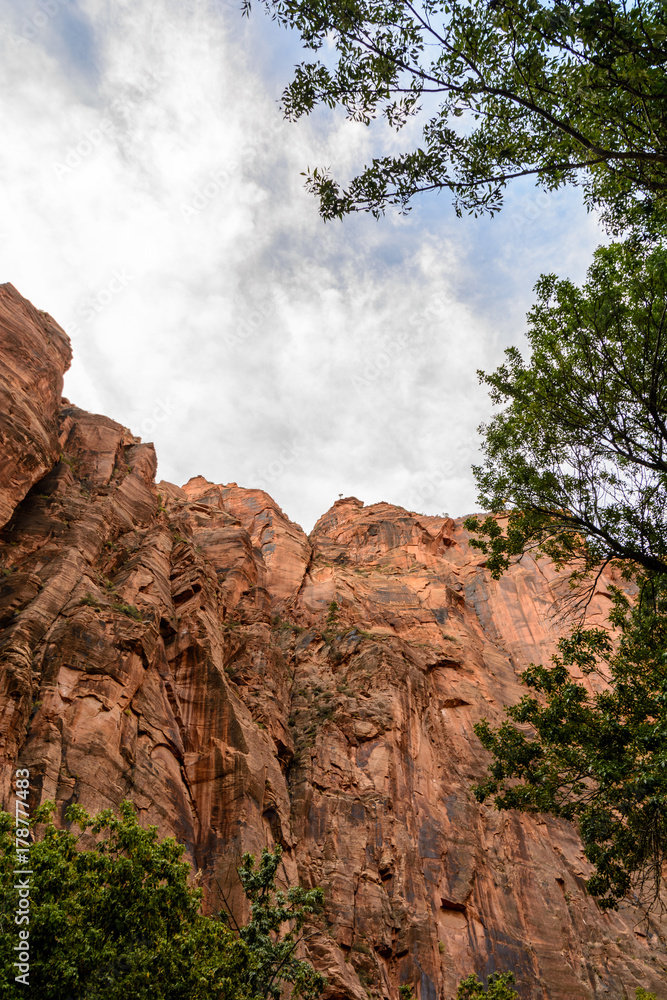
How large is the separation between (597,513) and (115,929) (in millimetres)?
15757

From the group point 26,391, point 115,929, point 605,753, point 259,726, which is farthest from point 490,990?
point 26,391

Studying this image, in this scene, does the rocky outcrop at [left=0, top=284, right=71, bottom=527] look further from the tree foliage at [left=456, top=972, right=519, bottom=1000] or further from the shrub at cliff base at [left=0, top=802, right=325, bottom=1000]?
the tree foliage at [left=456, top=972, right=519, bottom=1000]

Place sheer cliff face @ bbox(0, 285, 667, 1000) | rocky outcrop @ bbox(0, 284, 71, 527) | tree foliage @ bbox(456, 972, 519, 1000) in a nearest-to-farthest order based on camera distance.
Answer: tree foliage @ bbox(456, 972, 519, 1000) < sheer cliff face @ bbox(0, 285, 667, 1000) < rocky outcrop @ bbox(0, 284, 71, 527)

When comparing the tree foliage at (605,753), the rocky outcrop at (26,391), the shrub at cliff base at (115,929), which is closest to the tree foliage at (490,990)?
the tree foliage at (605,753)

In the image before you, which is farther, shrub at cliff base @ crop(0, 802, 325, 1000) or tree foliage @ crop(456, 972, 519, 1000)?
tree foliage @ crop(456, 972, 519, 1000)

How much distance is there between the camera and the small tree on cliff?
1630 centimetres

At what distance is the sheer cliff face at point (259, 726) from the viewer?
85.9 feet

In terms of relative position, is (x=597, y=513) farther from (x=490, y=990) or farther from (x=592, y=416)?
(x=490, y=990)

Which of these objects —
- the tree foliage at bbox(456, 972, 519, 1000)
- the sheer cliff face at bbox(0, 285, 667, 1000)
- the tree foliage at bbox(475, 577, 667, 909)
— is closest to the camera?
the tree foliage at bbox(475, 577, 667, 909)

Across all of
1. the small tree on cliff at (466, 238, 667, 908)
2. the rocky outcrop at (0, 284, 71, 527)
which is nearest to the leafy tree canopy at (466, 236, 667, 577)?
the small tree on cliff at (466, 238, 667, 908)

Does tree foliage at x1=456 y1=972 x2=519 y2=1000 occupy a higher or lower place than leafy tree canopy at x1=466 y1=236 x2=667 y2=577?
lower

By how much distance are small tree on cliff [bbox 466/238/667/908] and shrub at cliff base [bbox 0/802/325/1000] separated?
28.9ft

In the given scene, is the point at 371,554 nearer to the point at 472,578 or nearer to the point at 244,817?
the point at 472,578

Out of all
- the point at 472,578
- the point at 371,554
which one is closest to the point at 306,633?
the point at 371,554
